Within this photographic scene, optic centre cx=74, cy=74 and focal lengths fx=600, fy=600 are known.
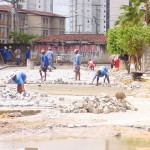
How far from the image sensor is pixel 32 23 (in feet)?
318

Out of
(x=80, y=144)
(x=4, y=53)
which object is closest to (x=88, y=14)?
(x=4, y=53)

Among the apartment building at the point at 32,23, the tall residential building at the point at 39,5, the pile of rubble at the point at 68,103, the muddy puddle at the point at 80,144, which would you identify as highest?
the tall residential building at the point at 39,5

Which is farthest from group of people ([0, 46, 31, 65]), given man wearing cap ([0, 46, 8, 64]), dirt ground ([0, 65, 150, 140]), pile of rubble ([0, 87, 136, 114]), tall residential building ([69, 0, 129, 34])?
tall residential building ([69, 0, 129, 34])

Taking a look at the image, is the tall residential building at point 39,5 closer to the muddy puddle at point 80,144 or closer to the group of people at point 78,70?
the group of people at point 78,70

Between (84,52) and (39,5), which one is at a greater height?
(39,5)

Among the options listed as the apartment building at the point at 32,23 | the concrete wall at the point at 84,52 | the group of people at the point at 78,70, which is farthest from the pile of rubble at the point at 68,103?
the apartment building at the point at 32,23

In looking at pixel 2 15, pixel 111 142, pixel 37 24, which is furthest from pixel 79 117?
pixel 37 24

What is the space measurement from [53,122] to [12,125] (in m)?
1.26

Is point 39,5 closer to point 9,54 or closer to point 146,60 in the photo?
point 9,54

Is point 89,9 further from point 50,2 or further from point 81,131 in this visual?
point 81,131

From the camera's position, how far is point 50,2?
406 feet

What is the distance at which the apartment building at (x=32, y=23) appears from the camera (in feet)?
280

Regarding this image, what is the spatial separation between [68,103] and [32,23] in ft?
251

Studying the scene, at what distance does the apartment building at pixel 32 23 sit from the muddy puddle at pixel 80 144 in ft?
232
